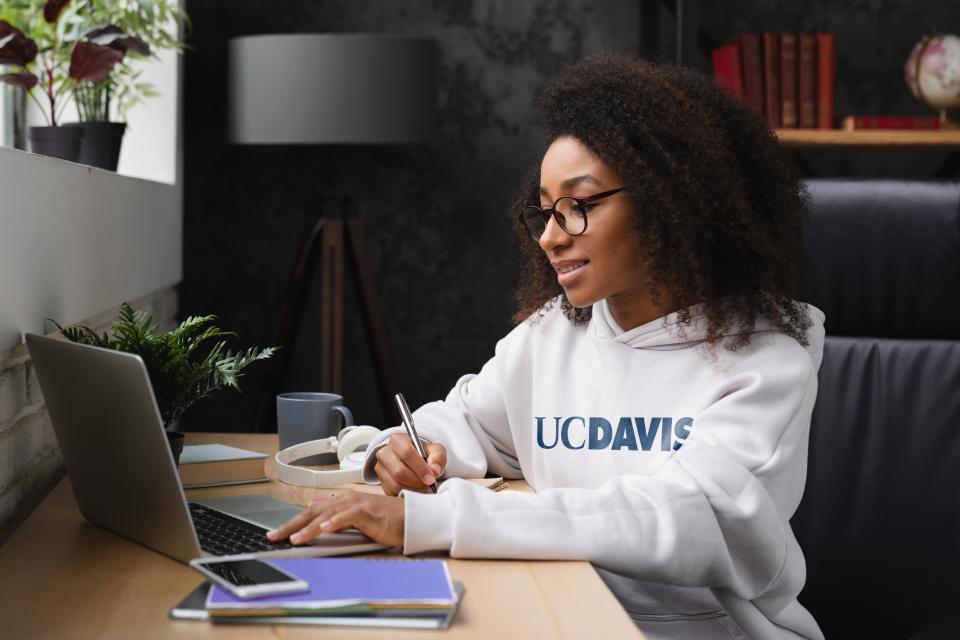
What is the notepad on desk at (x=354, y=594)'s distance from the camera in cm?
84

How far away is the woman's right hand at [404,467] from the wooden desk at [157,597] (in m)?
0.24

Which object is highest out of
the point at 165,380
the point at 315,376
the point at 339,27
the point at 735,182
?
the point at 339,27

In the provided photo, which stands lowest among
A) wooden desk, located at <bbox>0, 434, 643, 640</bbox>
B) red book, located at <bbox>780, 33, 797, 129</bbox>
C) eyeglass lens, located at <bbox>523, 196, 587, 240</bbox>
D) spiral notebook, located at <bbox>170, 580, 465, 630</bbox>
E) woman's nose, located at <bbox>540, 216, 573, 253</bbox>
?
wooden desk, located at <bbox>0, 434, 643, 640</bbox>

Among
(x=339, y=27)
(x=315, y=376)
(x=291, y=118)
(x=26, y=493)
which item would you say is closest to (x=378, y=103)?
(x=291, y=118)

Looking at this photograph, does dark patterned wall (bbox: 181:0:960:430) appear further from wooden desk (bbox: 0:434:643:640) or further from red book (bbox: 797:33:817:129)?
wooden desk (bbox: 0:434:643:640)

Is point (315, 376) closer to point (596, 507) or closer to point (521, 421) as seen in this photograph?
point (521, 421)

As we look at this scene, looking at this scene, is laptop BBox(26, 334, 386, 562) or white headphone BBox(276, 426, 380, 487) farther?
white headphone BBox(276, 426, 380, 487)

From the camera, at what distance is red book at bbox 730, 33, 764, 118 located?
294 cm

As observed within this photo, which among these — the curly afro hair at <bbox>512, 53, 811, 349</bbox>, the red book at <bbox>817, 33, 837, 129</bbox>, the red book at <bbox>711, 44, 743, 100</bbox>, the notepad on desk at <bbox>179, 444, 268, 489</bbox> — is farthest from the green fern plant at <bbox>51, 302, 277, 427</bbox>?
the red book at <bbox>817, 33, 837, 129</bbox>

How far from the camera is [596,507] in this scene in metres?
1.05

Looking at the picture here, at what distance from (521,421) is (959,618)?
22.5 inches

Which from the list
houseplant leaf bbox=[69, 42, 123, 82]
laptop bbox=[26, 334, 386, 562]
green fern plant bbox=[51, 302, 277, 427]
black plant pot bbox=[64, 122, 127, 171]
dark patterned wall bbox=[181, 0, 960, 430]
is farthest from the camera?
dark patterned wall bbox=[181, 0, 960, 430]

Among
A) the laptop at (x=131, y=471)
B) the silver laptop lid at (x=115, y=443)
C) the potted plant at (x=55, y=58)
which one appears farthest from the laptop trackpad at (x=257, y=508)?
the potted plant at (x=55, y=58)

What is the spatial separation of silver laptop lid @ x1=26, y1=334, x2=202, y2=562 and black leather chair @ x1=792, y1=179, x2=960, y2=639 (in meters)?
0.87
